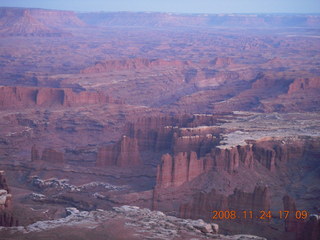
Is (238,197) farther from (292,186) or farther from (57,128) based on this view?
(57,128)

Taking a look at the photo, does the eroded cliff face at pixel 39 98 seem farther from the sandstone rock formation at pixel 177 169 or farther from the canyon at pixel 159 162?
the sandstone rock formation at pixel 177 169

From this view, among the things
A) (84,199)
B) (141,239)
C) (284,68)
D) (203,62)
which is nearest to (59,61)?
(203,62)

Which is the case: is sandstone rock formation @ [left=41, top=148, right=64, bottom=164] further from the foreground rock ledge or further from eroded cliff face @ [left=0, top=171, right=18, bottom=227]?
the foreground rock ledge
